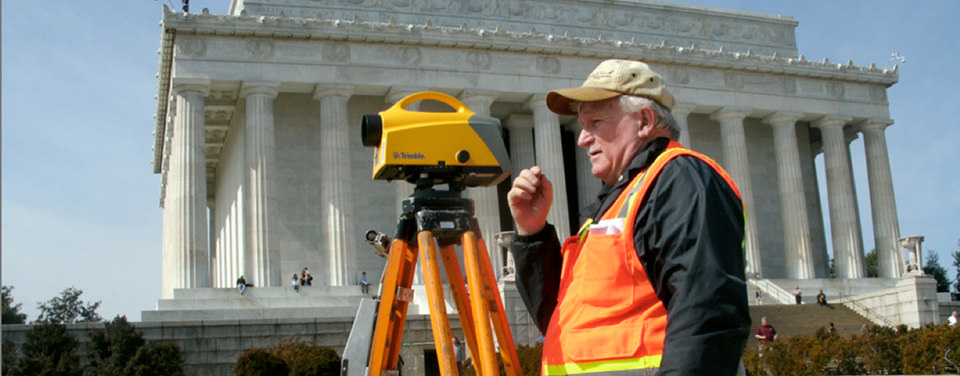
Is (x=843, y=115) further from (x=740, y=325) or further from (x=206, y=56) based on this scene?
(x=740, y=325)

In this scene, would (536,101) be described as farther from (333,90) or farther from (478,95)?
(333,90)

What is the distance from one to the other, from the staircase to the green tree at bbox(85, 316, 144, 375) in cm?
2087

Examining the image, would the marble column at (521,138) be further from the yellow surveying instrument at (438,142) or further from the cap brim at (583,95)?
the cap brim at (583,95)

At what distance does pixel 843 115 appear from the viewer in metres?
49.1

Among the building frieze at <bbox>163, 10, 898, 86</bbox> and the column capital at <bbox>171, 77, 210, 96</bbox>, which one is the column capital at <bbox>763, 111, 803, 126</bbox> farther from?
the column capital at <bbox>171, 77, 210, 96</bbox>

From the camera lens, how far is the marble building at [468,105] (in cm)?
3881

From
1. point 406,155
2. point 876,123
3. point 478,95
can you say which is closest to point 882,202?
point 876,123

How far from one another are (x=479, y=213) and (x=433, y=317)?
36.4 m

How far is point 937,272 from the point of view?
65875mm

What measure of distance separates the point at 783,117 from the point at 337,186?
79.0 ft

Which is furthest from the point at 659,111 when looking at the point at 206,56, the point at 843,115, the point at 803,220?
the point at 843,115

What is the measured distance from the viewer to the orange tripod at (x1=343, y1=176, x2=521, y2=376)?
4.67m

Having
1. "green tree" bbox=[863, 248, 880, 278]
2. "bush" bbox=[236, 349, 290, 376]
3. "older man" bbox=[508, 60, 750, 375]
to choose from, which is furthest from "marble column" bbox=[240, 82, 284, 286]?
"green tree" bbox=[863, 248, 880, 278]

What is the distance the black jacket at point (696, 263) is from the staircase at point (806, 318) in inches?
1225
